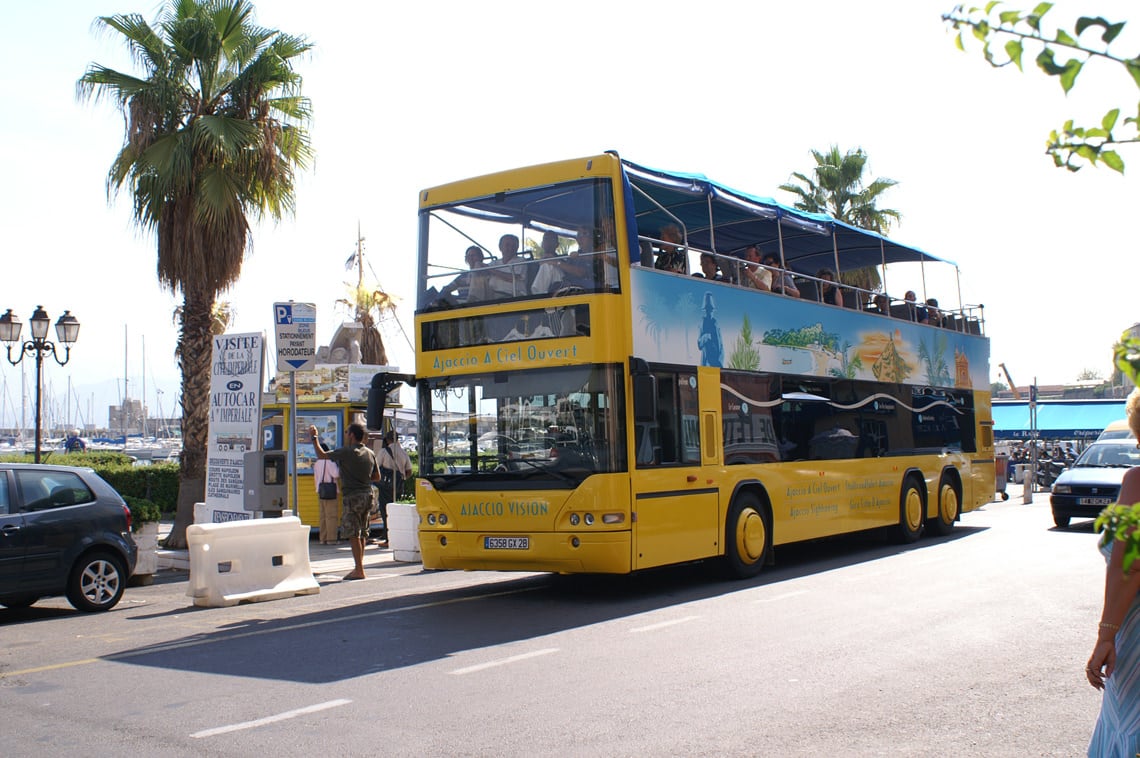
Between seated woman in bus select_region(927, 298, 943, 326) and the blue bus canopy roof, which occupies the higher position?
the blue bus canopy roof

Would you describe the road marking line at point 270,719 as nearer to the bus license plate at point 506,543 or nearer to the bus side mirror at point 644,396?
the bus license plate at point 506,543

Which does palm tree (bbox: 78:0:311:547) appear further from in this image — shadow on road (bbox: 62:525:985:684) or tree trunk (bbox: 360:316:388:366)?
tree trunk (bbox: 360:316:388:366)

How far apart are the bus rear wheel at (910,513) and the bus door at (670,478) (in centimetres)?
602

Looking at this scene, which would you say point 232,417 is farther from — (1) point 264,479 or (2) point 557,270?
(2) point 557,270

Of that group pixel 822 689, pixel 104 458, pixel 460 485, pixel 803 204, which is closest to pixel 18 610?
pixel 460 485

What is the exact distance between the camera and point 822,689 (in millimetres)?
7105

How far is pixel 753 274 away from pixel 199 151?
926 centimetres

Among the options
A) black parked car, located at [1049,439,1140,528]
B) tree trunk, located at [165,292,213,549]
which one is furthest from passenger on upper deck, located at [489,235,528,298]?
black parked car, located at [1049,439,1140,528]

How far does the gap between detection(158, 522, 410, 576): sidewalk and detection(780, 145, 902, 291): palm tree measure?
2071 cm

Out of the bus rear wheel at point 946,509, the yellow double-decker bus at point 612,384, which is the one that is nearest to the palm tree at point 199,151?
the yellow double-decker bus at point 612,384

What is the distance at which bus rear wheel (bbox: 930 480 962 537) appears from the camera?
18828mm

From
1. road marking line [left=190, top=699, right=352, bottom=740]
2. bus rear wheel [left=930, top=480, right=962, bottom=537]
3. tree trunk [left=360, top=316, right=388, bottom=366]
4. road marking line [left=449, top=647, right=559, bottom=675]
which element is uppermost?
tree trunk [left=360, top=316, right=388, bottom=366]

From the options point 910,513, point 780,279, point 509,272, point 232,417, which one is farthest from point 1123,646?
point 910,513

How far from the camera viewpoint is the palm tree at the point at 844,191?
112ft
